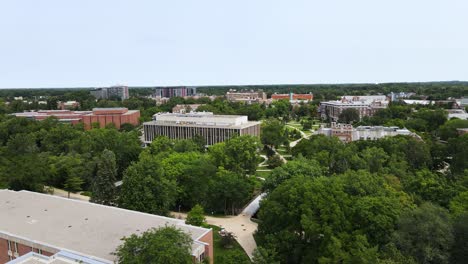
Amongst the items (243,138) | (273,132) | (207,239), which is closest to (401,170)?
(243,138)

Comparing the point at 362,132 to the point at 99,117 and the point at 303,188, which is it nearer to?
the point at 303,188

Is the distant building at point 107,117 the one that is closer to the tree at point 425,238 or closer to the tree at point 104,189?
the tree at point 104,189

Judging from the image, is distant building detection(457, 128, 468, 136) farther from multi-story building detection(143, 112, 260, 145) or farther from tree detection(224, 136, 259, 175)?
tree detection(224, 136, 259, 175)

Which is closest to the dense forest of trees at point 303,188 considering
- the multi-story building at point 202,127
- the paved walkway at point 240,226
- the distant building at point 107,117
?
the paved walkway at point 240,226

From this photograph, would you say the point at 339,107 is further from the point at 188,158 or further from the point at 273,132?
the point at 188,158

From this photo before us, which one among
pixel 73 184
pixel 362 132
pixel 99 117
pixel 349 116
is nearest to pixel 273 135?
pixel 362 132

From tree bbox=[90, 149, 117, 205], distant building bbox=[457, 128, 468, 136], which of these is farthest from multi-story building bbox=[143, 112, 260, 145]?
distant building bbox=[457, 128, 468, 136]
